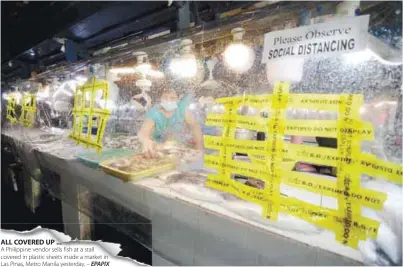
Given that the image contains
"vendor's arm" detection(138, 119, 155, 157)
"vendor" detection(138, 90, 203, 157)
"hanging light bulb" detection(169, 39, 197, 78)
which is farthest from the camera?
"vendor's arm" detection(138, 119, 155, 157)

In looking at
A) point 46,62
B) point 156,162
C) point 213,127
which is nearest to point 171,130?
point 156,162

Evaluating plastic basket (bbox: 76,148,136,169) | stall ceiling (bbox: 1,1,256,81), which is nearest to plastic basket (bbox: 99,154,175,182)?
plastic basket (bbox: 76,148,136,169)

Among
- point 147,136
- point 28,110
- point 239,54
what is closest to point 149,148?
point 147,136

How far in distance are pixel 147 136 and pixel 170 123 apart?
1.25 ft

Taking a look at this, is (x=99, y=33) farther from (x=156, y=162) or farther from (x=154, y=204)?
(x=154, y=204)

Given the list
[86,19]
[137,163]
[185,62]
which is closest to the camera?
[185,62]

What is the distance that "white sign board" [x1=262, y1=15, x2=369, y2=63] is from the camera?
1.07m

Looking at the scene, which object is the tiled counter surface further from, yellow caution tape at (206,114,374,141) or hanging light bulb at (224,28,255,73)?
hanging light bulb at (224,28,255,73)

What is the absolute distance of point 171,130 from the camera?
84.4 inches

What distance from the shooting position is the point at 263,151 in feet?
4.54

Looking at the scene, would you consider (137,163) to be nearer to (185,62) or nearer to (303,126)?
(185,62)

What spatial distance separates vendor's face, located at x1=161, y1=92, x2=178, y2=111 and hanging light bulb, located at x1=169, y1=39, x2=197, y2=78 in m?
0.19

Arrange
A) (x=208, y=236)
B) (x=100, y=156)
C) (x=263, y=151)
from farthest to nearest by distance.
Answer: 1. (x=100, y=156)
2. (x=208, y=236)
3. (x=263, y=151)

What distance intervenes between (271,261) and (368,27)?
1.26 meters
